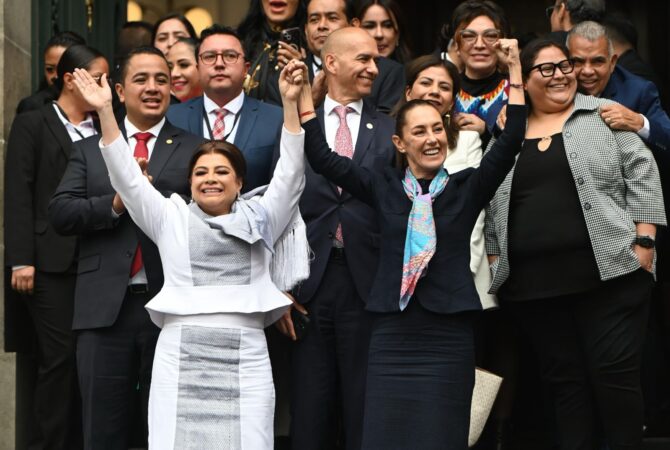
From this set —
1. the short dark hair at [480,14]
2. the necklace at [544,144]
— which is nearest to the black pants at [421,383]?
the necklace at [544,144]

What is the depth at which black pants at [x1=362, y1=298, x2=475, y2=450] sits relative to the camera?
620 centimetres

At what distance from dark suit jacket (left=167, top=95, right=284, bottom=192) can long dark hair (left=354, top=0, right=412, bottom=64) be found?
126 cm

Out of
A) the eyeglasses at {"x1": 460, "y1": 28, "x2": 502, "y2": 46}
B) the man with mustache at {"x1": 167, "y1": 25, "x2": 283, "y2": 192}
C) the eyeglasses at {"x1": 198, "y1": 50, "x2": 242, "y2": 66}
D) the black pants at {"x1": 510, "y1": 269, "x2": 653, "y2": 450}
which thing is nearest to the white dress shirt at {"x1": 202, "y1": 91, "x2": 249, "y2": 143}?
the man with mustache at {"x1": 167, "y1": 25, "x2": 283, "y2": 192}

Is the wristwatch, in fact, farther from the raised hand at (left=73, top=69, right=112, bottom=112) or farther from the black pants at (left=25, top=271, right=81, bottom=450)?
the black pants at (left=25, top=271, right=81, bottom=450)

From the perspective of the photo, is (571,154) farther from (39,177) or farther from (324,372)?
(39,177)

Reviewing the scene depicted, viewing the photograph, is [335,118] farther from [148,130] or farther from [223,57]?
[148,130]

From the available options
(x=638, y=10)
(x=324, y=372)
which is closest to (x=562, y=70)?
(x=324, y=372)

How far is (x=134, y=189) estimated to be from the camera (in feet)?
21.1

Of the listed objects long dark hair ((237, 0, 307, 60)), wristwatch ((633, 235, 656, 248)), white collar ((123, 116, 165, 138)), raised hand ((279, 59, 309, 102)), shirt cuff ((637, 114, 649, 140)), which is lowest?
wristwatch ((633, 235, 656, 248))

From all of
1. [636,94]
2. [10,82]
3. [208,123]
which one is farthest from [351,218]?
[10,82]

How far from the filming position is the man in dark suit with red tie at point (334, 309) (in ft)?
21.6

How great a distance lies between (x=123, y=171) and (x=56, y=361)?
57.9 inches

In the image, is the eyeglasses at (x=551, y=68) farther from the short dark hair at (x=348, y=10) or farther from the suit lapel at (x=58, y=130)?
the suit lapel at (x=58, y=130)

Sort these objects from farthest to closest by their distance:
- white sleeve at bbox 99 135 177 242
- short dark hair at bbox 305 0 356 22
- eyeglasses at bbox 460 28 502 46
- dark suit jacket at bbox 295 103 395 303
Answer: short dark hair at bbox 305 0 356 22 → eyeglasses at bbox 460 28 502 46 → dark suit jacket at bbox 295 103 395 303 → white sleeve at bbox 99 135 177 242
